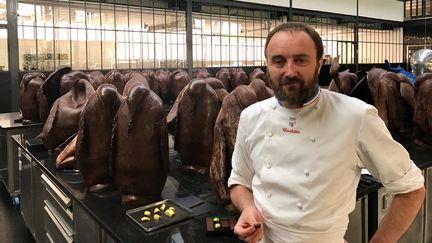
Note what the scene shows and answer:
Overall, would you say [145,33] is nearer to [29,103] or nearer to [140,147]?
[29,103]

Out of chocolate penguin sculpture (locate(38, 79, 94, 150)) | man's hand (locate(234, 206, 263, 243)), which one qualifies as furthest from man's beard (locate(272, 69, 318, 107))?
chocolate penguin sculpture (locate(38, 79, 94, 150))

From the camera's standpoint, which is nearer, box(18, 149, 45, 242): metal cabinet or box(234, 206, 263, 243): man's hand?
box(234, 206, 263, 243): man's hand

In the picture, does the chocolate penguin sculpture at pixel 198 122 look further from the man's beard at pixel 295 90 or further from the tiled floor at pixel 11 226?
the tiled floor at pixel 11 226

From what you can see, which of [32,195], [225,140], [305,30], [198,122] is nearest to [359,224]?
[225,140]

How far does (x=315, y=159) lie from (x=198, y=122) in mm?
907

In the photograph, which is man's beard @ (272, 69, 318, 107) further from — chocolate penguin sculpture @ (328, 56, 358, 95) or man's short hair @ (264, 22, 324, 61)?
chocolate penguin sculpture @ (328, 56, 358, 95)

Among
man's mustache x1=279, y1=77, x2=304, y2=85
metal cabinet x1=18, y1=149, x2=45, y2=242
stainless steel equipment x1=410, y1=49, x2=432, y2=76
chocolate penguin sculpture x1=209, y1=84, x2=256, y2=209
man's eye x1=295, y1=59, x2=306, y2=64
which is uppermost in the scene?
stainless steel equipment x1=410, y1=49, x2=432, y2=76

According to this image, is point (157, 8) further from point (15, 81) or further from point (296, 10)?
point (15, 81)

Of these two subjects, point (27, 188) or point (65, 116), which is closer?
point (65, 116)

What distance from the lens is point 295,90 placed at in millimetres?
868

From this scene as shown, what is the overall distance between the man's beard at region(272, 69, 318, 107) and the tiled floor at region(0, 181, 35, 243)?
254 centimetres

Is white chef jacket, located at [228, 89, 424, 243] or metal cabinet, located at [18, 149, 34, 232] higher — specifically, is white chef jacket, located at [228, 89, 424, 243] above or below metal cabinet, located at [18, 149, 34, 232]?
above

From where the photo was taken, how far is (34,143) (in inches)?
92.0

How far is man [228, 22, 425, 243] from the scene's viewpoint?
852mm
